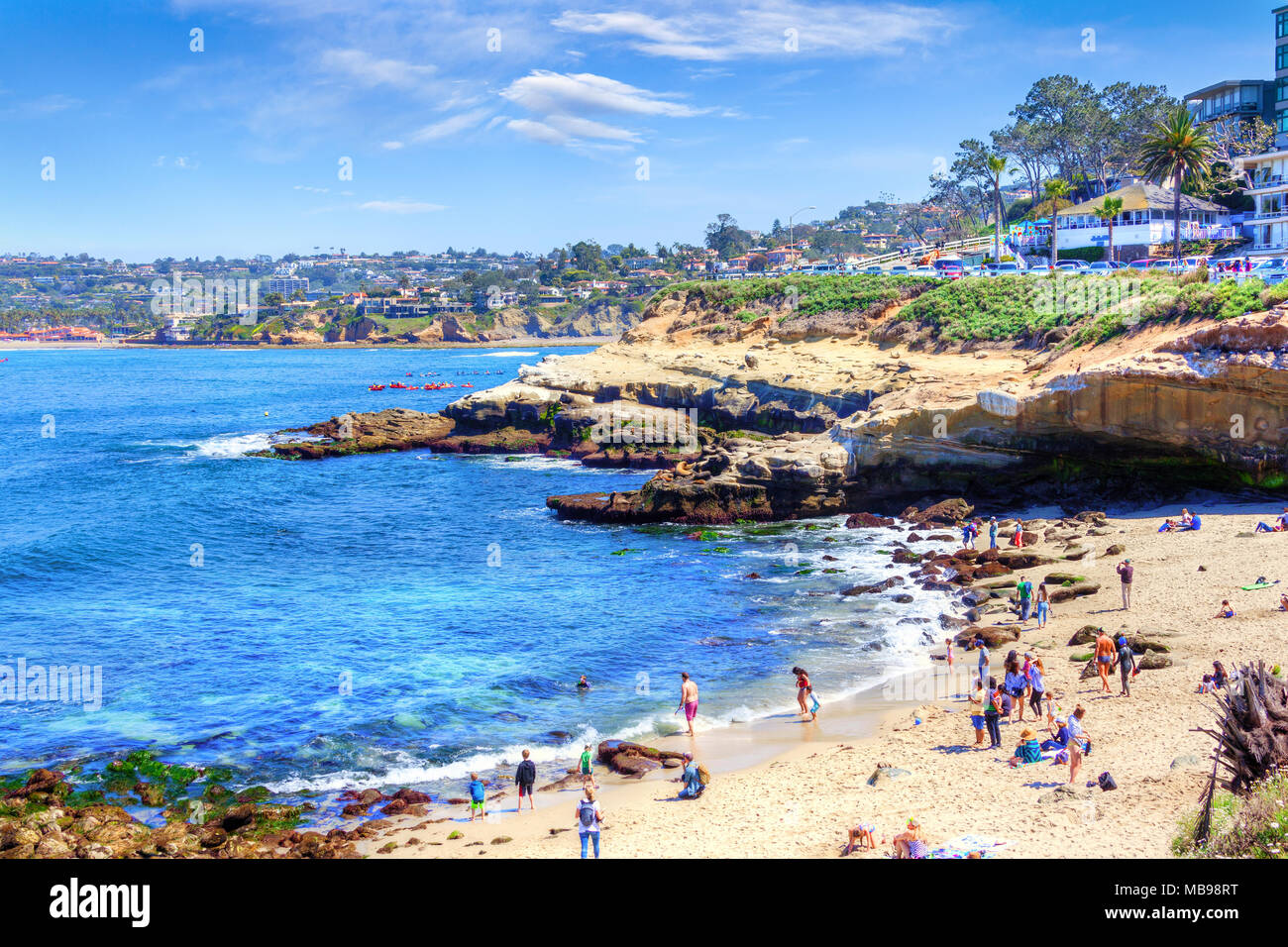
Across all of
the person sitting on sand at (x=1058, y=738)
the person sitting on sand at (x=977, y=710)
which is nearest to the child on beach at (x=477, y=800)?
the person sitting on sand at (x=977, y=710)

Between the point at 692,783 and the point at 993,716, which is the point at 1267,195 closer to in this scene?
the point at 993,716

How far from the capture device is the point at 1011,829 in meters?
14.0

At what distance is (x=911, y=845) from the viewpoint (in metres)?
13.1

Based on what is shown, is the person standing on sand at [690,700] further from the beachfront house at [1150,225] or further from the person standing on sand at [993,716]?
the beachfront house at [1150,225]

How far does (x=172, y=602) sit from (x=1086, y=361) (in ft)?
112

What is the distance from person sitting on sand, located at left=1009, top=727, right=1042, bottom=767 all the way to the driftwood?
4.84 meters

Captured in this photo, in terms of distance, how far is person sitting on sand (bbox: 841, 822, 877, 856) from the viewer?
46.7ft

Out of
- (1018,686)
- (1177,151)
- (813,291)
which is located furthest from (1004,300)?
(1018,686)

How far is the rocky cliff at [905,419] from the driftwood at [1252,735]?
21.3 metres

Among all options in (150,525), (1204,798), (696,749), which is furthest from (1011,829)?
(150,525)

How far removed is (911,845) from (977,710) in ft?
27.1

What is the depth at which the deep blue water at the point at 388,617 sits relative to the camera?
2208 cm

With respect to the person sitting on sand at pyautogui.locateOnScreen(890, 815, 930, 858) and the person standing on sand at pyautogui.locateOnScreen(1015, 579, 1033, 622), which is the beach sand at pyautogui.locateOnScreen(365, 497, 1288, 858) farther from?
the person standing on sand at pyautogui.locateOnScreen(1015, 579, 1033, 622)

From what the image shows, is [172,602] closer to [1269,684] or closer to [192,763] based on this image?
[192,763]
